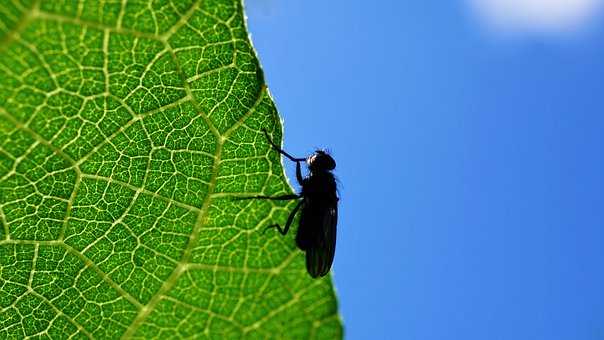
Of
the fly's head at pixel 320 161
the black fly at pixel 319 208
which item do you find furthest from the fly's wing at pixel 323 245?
the fly's head at pixel 320 161

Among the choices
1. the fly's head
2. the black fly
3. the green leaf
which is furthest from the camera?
the fly's head

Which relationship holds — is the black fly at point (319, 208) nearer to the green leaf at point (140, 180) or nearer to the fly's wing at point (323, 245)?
the fly's wing at point (323, 245)

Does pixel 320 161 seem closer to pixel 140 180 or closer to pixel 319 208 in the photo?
pixel 319 208

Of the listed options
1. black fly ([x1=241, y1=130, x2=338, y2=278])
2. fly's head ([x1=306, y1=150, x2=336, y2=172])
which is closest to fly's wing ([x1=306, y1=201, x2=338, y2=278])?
black fly ([x1=241, y1=130, x2=338, y2=278])

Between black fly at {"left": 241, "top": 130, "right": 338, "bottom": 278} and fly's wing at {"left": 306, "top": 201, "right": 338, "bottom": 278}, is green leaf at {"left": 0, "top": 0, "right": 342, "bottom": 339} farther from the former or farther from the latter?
black fly at {"left": 241, "top": 130, "right": 338, "bottom": 278}

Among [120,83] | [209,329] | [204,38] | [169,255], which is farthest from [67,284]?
[204,38]

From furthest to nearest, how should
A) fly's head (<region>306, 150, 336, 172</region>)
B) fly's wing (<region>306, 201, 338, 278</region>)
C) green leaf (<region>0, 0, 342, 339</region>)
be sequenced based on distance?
fly's head (<region>306, 150, 336, 172</region>) → fly's wing (<region>306, 201, 338, 278</region>) → green leaf (<region>0, 0, 342, 339</region>)

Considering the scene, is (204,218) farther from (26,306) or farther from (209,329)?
(26,306)
